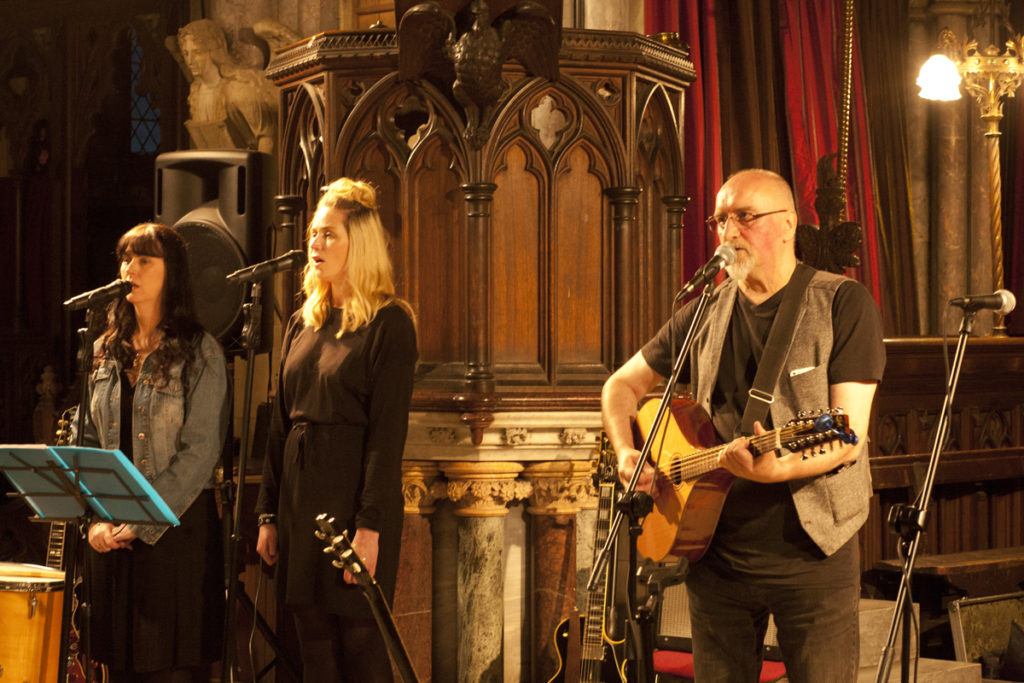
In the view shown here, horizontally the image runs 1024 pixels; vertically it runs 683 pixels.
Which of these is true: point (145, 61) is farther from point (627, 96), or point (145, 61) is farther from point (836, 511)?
point (836, 511)

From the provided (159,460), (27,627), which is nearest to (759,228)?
(159,460)

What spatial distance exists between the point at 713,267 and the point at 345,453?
4.35 ft

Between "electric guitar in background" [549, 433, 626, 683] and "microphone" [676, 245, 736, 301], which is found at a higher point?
"microphone" [676, 245, 736, 301]

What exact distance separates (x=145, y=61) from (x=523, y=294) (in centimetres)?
446

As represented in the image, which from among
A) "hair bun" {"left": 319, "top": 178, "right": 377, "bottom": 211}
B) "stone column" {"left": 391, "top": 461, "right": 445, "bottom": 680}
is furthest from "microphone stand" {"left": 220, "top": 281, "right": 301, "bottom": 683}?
"stone column" {"left": 391, "top": 461, "right": 445, "bottom": 680}

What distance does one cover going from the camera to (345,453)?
379 cm

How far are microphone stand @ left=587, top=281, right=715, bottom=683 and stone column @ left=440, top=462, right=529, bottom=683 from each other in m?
1.64

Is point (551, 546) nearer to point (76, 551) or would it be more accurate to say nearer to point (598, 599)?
point (598, 599)

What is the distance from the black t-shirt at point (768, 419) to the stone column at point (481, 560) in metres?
1.79

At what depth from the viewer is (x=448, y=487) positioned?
495 centimetres

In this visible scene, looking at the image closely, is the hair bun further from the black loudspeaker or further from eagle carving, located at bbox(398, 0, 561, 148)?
the black loudspeaker

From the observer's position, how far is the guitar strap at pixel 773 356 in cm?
305

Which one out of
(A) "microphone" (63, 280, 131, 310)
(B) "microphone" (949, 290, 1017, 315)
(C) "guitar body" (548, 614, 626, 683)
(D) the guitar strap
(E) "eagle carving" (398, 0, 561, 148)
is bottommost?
(C) "guitar body" (548, 614, 626, 683)

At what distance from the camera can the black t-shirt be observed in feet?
9.87
